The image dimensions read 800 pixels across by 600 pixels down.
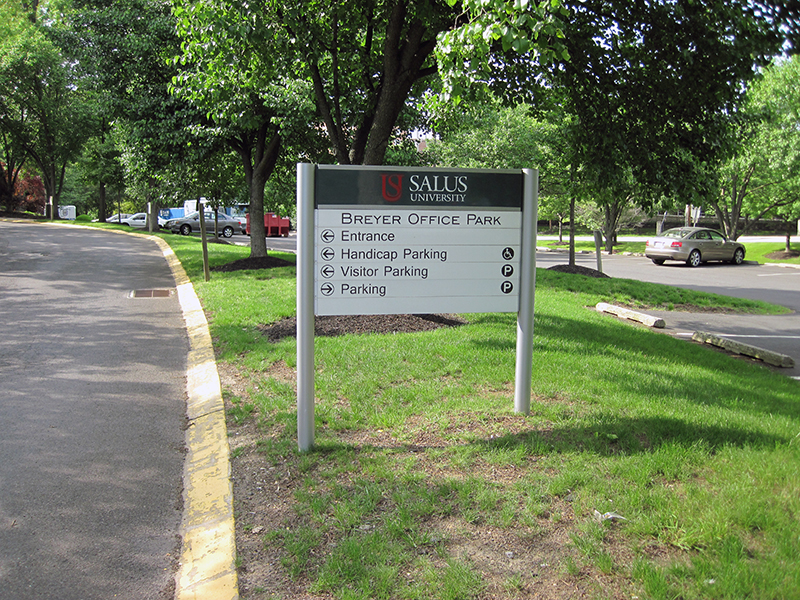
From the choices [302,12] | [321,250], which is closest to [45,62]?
[302,12]

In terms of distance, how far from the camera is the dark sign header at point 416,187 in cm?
440

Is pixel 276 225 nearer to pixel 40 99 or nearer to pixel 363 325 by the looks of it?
pixel 40 99

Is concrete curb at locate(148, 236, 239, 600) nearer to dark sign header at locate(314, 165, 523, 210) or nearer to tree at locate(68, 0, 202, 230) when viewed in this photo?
dark sign header at locate(314, 165, 523, 210)

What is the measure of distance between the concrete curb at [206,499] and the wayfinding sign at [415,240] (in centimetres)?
129

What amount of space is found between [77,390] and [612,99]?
267 inches

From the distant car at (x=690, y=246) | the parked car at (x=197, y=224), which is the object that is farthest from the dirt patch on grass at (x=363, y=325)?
the parked car at (x=197, y=224)

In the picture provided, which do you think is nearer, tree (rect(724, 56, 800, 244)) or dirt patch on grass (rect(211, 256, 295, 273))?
dirt patch on grass (rect(211, 256, 295, 273))

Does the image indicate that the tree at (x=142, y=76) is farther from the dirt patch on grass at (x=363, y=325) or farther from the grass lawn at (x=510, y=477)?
the grass lawn at (x=510, y=477)

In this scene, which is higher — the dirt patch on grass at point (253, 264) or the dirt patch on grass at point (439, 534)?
the dirt patch on grass at point (253, 264)

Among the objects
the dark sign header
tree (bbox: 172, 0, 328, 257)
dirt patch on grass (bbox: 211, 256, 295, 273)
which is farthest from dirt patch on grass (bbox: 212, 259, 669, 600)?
dirt patch on grass (bbox: 211, 256, 295, 273)

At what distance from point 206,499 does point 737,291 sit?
16.6 meters

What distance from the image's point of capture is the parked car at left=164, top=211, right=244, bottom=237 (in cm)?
3988

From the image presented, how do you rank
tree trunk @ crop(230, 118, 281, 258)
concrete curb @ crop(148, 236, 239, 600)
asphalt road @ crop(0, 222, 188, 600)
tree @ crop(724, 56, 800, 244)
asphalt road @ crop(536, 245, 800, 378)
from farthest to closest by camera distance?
tree @ crop(724, 56, 800, 244)
tree trunk @ crop(230, 118, 281, 258)
asphalt road @ crop(536, 245, 800, 378)
asphalt road @ crop(0, 222, 188, 600)
concrete curb @ crop(148, 236, 239, 600)

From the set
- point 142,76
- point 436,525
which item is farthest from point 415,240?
point 142,76
